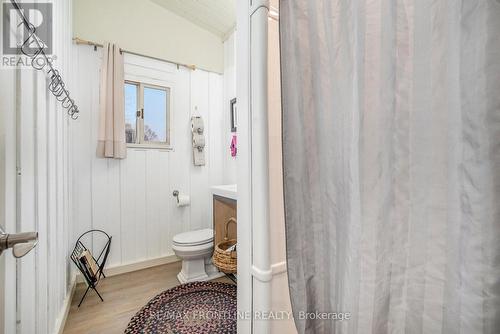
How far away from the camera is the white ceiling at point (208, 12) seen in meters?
2.37

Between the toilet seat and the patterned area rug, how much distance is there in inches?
14.8

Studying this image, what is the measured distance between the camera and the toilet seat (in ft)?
6.95

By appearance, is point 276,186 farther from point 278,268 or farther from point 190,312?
point 190,312

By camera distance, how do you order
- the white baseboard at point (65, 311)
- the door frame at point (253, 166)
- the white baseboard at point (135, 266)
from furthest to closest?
the white baseboard at point (135, 266) → the white baseboard at point (65, 311) → the door frame at point (253, 166)

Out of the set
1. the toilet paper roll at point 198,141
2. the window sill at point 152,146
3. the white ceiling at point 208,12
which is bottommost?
the window sill at point 152,146

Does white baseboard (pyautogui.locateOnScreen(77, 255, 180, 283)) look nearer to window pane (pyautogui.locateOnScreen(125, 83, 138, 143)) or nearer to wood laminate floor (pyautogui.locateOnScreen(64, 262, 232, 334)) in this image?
wood laminate floor (pyautogui.locateOnScreen(64, 262, 232, 334))

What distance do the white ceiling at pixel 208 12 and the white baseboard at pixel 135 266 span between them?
2770 millimetres

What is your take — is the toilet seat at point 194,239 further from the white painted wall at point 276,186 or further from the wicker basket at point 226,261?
the white painted wall at point 276,186

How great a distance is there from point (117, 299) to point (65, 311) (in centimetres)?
37

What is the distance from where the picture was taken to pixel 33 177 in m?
1.04

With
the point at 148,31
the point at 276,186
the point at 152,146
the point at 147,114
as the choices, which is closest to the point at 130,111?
the point at 147,114

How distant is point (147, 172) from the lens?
2.45 meters

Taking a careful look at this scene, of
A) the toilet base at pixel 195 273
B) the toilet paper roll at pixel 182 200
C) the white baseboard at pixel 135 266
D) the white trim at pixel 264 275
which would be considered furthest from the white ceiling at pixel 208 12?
the white baseboard at pixel 135 266

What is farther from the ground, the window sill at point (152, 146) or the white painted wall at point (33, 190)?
the window sill at point (152, 146)
